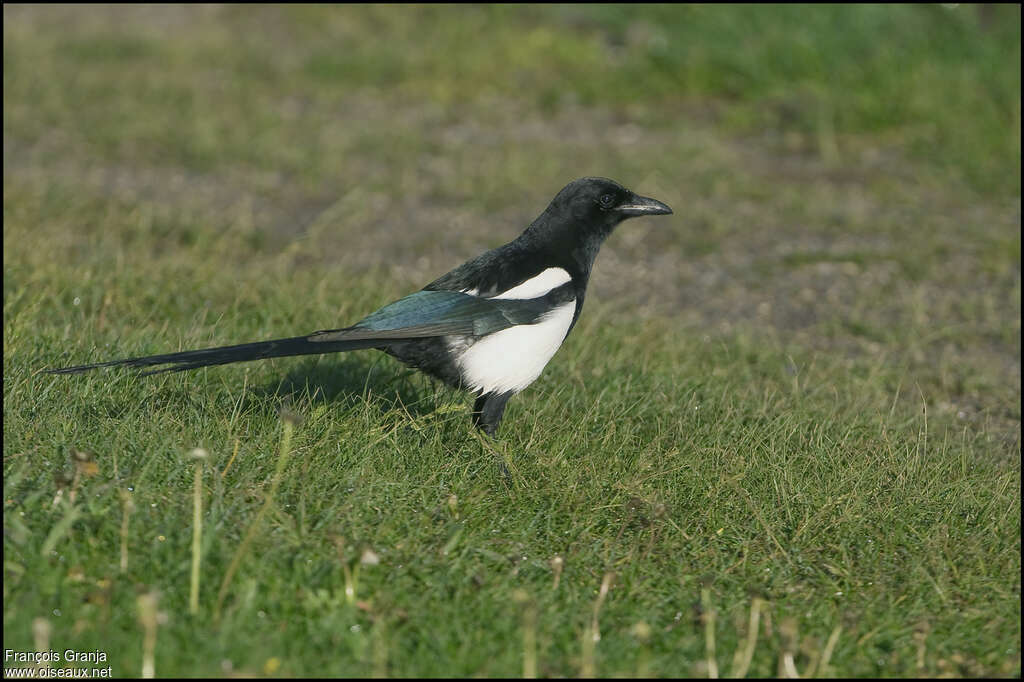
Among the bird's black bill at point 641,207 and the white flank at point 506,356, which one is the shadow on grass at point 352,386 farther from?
the bird's black bill at point 641,207

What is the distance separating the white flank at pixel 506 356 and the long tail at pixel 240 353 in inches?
12.7

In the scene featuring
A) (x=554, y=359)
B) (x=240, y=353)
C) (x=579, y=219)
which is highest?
(x=579, y=219)

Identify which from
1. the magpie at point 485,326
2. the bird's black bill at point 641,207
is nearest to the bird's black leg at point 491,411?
the magpie at point 485,326

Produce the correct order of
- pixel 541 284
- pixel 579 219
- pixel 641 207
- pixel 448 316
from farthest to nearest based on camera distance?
pixel 641 207, pixel 579 219, pixel 541 284, pixel 448 316

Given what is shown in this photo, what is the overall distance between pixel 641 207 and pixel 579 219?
24 centimetres

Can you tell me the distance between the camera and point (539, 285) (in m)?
3.66

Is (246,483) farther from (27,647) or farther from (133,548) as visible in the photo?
(27,647)

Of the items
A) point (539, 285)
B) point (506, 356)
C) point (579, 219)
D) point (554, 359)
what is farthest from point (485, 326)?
point (554, 359)

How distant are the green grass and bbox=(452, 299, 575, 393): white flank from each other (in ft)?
0.54

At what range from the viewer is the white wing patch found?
363 centimetres

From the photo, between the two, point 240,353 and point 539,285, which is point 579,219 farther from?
point 240,353

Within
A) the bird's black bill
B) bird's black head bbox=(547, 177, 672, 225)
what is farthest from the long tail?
the bird's black bill

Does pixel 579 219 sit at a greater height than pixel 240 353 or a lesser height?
greater

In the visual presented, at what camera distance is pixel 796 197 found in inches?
296
